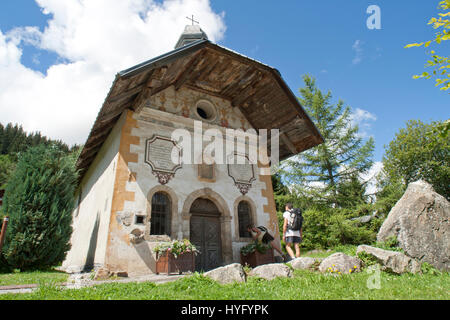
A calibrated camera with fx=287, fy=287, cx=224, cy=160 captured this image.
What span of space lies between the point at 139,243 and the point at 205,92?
6.11m

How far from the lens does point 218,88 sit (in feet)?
36.2

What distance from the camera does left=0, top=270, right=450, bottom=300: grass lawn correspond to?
154 inches

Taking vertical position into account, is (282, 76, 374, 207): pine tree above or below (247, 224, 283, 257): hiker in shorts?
above

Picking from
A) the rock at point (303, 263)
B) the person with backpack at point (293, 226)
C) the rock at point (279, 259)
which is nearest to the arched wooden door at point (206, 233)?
the rock at point (279, 259)

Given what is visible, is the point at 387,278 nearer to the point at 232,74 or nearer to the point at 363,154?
the point at 232,74

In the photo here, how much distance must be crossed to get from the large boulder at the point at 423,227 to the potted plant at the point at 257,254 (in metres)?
3.24

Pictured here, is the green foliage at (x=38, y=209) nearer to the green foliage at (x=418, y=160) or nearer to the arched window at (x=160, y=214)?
the arched window at (x=160, y=214)

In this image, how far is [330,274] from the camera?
5496 mm

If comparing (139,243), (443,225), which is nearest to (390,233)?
(443,225)

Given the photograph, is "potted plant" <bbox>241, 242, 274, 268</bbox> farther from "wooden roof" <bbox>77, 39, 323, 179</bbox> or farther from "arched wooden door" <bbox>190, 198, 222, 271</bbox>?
"wooden roof" <bbox>77, 39, 323, 179</bbox>

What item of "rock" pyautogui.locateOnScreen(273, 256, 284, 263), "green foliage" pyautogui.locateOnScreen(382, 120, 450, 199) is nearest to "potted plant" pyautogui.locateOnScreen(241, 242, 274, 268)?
"rock" pyautogui.locateOnScreen(273, 256, 284, 263)

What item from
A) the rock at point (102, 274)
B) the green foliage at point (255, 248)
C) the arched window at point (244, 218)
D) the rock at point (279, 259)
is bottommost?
the rock at point (102, 274)

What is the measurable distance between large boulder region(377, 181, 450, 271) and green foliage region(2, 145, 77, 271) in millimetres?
9150

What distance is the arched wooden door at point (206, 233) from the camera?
9.24m
